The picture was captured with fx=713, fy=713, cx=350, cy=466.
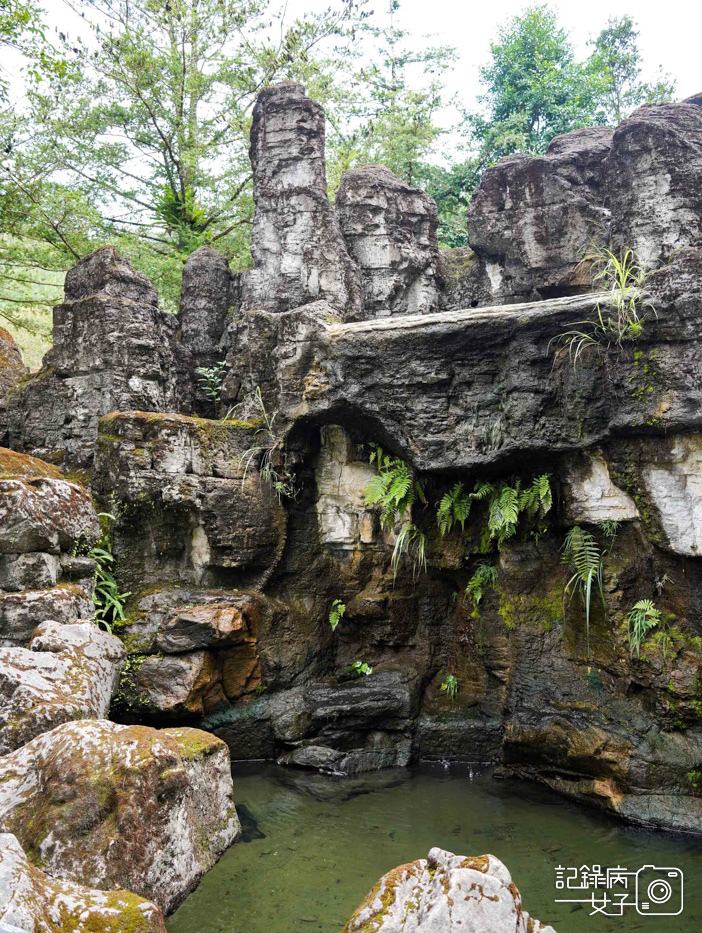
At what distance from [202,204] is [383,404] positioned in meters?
9.28

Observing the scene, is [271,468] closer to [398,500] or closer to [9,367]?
[398,500]

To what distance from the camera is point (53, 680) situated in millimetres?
5051

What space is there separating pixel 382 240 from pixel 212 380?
3.22m

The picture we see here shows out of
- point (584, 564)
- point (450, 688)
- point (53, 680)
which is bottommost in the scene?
point (450, 688)

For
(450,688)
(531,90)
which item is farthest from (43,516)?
(531,90)

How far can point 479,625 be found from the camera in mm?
7766

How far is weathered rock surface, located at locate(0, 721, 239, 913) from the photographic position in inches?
145

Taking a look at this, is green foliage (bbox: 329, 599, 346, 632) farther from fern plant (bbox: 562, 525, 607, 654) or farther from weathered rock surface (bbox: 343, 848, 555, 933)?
weathered rock surface (bbox: 343, 848, 555, 933)

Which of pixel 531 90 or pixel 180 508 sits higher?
pixel 531 90

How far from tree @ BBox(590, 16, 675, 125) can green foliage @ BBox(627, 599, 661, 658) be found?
492 inches

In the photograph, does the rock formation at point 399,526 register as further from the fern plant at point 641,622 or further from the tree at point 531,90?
the tree at point 531,90

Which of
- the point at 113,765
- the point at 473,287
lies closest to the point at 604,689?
the point at 113,765

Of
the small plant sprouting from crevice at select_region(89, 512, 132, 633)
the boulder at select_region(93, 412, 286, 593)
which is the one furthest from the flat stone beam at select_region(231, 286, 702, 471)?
the small plant sprouting from crevice at select_region(89, 512, 132, 633)

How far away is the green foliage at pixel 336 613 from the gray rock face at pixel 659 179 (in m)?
5.52
